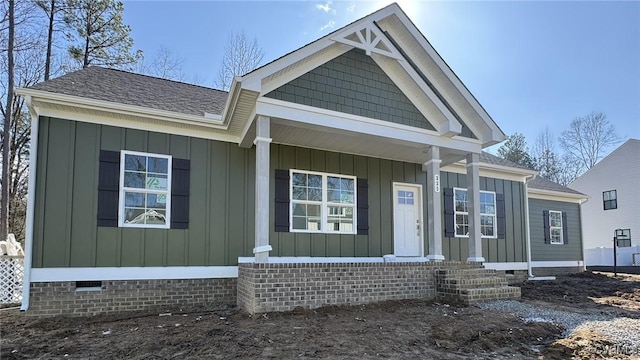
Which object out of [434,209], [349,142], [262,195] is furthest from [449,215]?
[262,195]

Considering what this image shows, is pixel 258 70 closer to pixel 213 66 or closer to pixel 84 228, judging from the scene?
pixel 84 228

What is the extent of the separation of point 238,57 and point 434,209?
1436 cm

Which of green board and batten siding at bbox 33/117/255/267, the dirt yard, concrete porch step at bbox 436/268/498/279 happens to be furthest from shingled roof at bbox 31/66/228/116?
concrete porch step at bbox 436/268/498/279

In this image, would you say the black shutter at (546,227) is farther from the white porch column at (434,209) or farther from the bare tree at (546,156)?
the bare tree at (546,156)

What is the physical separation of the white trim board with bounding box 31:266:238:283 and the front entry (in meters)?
3.94

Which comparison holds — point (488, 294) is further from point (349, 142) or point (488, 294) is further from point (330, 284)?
point (349, 142)

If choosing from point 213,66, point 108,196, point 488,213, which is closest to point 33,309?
point 108,196

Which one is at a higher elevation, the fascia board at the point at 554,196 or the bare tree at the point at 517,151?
the bare tree at the point at 517,151

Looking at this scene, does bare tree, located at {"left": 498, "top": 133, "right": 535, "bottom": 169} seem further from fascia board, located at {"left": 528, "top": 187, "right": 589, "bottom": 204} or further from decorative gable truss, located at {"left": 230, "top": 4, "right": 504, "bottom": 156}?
decorative gable truss, located at {"left": 230, "top": 4, "right": 504, "bottom": 156}

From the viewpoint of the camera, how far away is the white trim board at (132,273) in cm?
620

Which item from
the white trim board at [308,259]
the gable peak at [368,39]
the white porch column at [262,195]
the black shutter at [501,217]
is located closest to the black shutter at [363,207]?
the white trim board at [308,259]

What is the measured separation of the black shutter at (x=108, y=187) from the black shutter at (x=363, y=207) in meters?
4.77

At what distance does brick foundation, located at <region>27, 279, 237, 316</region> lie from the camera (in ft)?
20.1

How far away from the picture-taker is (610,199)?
2005 cm
